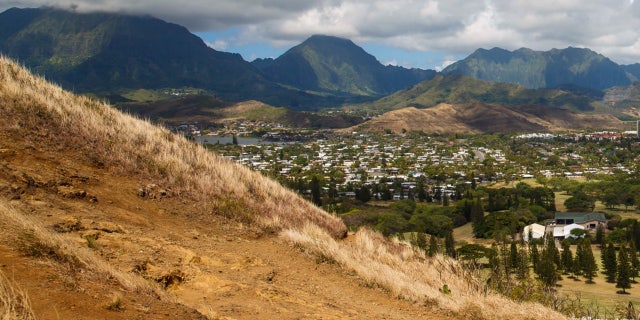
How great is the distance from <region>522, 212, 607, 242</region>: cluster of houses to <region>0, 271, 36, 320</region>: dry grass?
6688 centimetres

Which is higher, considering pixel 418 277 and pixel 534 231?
pixel 418 277

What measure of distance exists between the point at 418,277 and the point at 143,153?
23.4 ft

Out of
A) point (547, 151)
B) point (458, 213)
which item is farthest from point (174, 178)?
point (547, 151)

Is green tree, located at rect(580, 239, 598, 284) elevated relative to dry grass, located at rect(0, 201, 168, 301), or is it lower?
lower

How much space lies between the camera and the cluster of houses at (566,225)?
6675 centimetres

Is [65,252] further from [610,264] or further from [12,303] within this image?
[610,264]

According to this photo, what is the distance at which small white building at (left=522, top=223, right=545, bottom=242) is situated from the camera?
65.8 meters

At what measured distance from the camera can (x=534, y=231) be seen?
67562 mm

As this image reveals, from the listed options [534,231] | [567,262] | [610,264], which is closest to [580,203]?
[534,231]

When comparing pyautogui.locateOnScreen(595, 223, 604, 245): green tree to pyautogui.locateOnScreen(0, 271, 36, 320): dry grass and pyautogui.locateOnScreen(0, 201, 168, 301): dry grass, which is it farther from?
pyautogui.locateOnScreen(0, 271, 36, 320): dry grass

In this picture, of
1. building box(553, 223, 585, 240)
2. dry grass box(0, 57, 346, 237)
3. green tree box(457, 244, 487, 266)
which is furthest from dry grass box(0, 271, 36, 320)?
building box(553, 223, 585, 240)

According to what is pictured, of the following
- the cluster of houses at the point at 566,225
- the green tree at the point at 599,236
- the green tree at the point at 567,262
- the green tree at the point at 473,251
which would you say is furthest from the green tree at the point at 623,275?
the green tree at the point at 599,236

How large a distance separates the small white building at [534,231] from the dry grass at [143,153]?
59117 mm

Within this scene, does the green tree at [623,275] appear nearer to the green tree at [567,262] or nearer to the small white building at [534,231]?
the green tree at [567,262]
